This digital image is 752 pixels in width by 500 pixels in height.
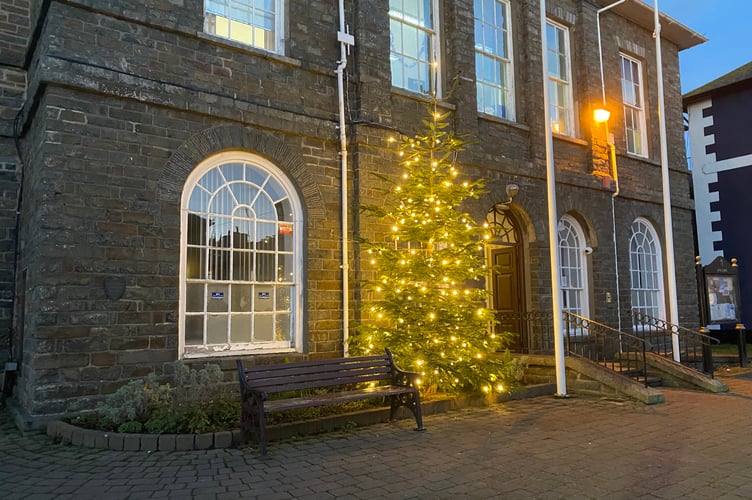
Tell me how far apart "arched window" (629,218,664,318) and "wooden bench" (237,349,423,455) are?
894 centimetres

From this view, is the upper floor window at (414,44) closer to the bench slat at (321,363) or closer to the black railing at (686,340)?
the bench slat at (321,363)

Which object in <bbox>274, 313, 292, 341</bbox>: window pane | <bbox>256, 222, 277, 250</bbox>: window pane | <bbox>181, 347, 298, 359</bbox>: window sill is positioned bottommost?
<bbox>181, 347, 298, 359</bbox>: window sill

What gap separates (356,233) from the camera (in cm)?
929

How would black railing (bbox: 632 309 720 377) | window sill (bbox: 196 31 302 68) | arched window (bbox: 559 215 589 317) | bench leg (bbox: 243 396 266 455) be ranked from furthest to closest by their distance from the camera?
arched window (bbox: 559 215 589 317) < black railing (bbox: 632 309 720 377) < window sill (bbox: 196 31 302 68) < bench leg (bbox: 243 396 266 455)

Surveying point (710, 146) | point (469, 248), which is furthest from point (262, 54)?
point (710, 146)

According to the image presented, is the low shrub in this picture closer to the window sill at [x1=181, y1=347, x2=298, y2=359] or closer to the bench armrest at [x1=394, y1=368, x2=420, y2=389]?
the window sill at [x1=181, y1=347, x2=298, y2=359]

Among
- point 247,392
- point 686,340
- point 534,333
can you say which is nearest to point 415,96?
point 534,333

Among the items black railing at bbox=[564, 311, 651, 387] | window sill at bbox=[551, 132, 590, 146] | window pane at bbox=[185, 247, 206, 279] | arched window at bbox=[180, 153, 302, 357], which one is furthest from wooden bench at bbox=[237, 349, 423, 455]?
window sill at bbox=[551, 132, 590, 146]

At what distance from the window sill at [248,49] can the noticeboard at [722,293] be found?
1012 centimetres

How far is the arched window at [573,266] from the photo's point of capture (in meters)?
13.0

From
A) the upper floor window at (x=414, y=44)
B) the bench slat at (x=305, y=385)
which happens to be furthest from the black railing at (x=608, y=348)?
the upper floor window at (x=414, y=44)

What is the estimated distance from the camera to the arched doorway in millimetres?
11961

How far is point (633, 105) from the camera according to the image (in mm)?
15102

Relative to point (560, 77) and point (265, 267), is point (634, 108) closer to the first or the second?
point (560, 77)
